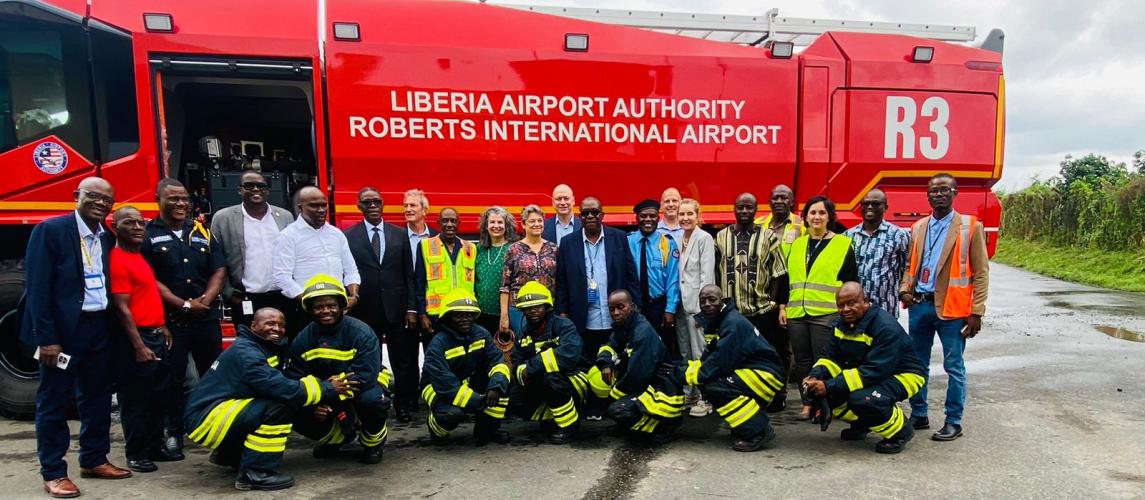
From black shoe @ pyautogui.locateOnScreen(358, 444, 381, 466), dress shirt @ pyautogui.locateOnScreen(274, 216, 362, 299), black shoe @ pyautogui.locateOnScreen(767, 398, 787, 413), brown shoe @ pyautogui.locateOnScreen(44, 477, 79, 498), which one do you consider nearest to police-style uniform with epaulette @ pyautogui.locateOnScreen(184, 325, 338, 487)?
black shoe @ pyautogui.locateOnScreen(358, 444, 381, 466)

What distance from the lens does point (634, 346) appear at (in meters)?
4.24

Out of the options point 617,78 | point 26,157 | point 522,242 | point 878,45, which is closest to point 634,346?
point 522,242

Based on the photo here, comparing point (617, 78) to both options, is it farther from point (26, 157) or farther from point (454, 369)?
point (26, 157)

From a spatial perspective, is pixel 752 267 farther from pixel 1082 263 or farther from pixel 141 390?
pixel 1082 263

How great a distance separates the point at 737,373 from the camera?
4.13 m

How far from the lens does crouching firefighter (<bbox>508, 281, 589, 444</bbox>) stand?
422cm

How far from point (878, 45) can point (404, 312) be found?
4.30 m

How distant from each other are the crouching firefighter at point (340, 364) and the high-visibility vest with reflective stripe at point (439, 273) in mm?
752

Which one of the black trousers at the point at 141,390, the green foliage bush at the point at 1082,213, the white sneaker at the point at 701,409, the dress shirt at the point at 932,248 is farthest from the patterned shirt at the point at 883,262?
the green foliage bush at the point at 1082,213

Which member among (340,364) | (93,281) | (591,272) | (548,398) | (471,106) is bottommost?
(548,398)

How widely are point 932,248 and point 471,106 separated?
3.23 metres

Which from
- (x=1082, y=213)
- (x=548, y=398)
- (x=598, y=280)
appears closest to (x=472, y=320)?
A: (x=548, y=398)

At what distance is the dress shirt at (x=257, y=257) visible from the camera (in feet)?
14.0

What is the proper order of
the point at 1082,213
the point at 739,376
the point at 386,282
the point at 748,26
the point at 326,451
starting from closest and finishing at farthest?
1. the point at 326,451
2. the point at 739,376
3. the point at 386,282
4. the point at 748,26
5. the point at 1082,213
